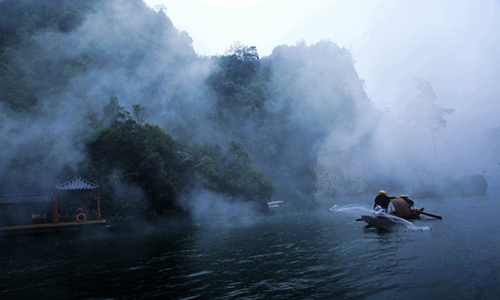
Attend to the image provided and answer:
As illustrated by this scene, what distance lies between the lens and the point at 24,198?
17.9 m

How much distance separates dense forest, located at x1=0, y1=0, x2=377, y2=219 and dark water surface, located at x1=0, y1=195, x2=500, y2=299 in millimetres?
11831

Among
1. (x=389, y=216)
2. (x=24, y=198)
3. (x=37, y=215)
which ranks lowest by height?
(x=389, y=216)

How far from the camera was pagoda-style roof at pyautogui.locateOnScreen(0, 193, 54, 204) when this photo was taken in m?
17.5

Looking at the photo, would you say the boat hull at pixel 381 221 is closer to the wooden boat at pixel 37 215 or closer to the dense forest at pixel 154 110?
the wooden boat at pixel 37 215

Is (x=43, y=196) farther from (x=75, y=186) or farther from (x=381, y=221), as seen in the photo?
(x=381, y=221)

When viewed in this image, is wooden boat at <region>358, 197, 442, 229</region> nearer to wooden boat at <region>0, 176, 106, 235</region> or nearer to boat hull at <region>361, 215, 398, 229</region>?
boat hull at <region>361, 215, 398, 229</region>

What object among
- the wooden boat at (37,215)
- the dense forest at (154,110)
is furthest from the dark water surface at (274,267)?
the dense forest at (154,110)

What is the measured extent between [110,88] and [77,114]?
529 inches

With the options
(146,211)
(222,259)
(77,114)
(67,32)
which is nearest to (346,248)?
(222,259)

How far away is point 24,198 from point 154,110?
27.5 metres

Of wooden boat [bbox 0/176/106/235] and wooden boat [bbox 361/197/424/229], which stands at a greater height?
wooden boat [bbox 0/176/106/235]

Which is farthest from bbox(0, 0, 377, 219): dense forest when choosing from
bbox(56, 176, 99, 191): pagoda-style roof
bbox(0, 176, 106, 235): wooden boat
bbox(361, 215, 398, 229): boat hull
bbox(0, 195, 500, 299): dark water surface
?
bbox(361, 215, 398, 229): boat hull

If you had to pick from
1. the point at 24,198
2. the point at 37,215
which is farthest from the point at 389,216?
the point at 37,215

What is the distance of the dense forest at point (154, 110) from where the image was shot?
81.2 feet
